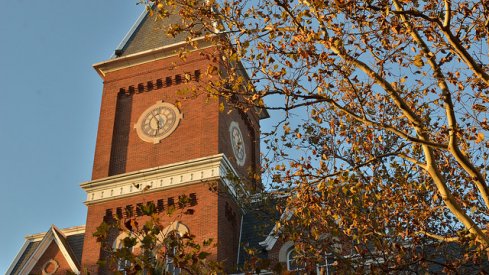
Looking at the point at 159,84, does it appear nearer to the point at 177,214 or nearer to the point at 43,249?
the point at 177,214

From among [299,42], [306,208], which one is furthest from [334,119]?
[299,42]

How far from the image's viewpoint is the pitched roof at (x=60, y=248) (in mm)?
26219

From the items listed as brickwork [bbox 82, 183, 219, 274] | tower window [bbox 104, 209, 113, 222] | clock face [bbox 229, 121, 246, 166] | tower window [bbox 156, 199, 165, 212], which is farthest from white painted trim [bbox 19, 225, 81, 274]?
clock face [bbox 229, 121, 246, 166]

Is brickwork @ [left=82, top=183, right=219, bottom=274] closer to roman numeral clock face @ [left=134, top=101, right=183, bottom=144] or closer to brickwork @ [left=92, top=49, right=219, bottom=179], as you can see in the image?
brickwork @ [left=92, top=49, right=219, bottom=179]

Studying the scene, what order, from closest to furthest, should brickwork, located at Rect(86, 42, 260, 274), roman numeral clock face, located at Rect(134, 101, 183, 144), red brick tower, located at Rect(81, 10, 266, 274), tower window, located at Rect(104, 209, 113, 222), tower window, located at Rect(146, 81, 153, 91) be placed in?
brickwork, located at Rect(86, 42, 260, 274), red brick tower, located at Rect(81, 10, 266, 274), tower window, located at Rect(104, 209, 113, 222), roman numeral clock face, located at Rect(134, 101, 183, 144), tower window, located at Rect(146, 81, 153, 91)

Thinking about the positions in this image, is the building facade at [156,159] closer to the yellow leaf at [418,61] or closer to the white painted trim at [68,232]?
the white painted trim at [68,232]

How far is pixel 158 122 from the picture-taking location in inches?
1065

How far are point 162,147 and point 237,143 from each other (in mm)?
3454

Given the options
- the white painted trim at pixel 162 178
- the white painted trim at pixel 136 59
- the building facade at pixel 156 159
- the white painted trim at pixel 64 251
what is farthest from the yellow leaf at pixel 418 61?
the white painted trim at pixel 64 251

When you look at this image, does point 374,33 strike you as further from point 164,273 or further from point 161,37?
point 161,37

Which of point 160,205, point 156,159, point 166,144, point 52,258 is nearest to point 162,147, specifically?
point 166,144

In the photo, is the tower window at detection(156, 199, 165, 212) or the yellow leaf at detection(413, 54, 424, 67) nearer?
the yellow leaf at detection(413, 54, 424, 67)

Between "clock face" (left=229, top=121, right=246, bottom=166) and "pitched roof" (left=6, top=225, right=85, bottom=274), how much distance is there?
714 cm

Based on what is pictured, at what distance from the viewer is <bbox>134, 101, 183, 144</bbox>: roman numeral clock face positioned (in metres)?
26.7
